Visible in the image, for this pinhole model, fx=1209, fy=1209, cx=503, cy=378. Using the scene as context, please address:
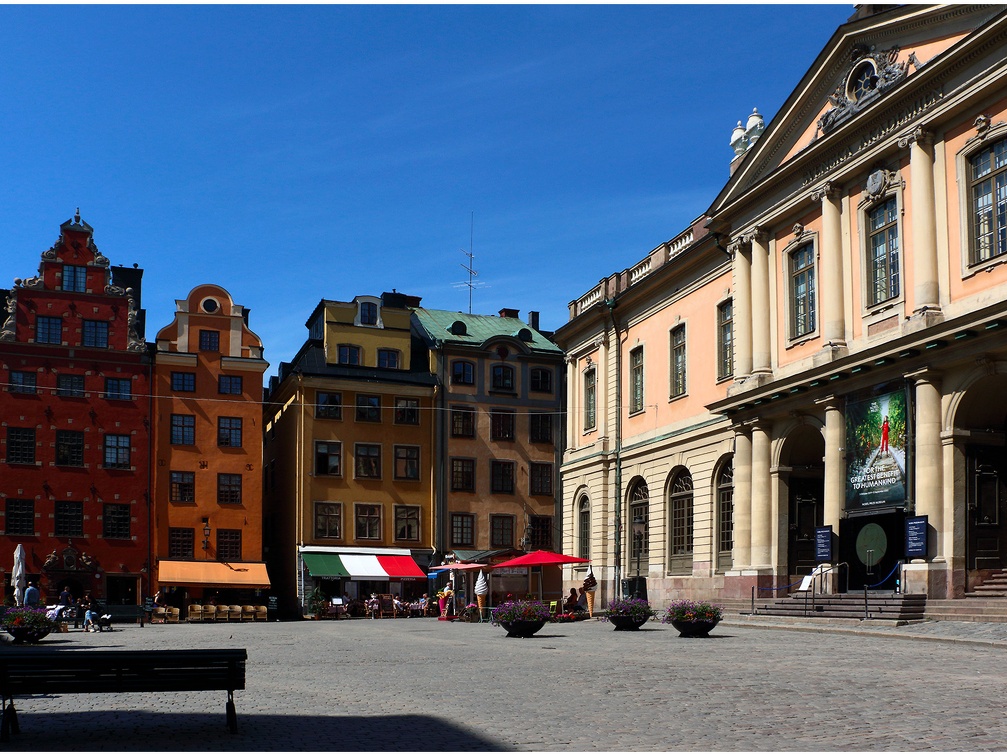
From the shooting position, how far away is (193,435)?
57.4 metres

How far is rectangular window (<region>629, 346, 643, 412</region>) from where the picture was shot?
46406 millimetres

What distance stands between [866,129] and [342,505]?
3511cm

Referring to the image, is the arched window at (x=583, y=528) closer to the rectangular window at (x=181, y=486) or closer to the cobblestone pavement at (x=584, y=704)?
the rectangular window at (x=181, y=486)

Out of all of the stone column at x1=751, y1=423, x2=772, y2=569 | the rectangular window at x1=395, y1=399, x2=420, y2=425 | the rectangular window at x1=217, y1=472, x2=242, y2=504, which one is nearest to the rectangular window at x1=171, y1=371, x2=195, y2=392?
the rectangular window at x1=217, y1=472, x2=242, y2=504

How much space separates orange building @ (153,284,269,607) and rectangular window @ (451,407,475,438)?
985cm

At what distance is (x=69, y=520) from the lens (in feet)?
179

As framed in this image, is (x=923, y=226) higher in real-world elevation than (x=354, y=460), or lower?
higher

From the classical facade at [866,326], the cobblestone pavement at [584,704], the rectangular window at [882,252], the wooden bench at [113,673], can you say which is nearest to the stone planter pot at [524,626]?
the cobblestone pavement at [584,704]

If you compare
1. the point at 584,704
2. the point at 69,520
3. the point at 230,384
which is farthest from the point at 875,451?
the point at 69,520

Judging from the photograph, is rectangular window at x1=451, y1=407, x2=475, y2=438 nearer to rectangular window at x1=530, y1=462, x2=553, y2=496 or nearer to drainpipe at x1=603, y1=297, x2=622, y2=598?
rectangular window at x1=530, y1=462, x2=553, y2=496

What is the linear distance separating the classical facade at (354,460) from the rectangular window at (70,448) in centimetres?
995

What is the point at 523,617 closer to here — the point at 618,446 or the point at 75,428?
the point at 618,446

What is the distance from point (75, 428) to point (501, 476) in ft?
69.1

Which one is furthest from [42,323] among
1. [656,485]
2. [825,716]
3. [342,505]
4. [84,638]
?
[825,716]
